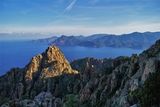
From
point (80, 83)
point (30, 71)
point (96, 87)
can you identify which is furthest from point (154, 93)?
point (30, 71)

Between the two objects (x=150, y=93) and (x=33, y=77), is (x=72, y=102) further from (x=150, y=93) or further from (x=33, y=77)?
(x=33, y=77)

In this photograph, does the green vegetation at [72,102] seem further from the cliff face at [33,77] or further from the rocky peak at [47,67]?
the rocky peak at [47,67]

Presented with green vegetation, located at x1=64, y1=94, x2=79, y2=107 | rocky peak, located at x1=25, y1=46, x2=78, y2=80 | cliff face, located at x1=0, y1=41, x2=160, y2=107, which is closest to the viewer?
cliff face, located at x1=0, y1=41, x2=160, y2=107

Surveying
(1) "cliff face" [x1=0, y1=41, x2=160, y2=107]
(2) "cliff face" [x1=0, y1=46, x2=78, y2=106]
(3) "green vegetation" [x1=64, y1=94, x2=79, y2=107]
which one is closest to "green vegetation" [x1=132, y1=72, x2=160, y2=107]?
(1) "cliff face" [x1=0, y1=41, x2=160, y2=107]

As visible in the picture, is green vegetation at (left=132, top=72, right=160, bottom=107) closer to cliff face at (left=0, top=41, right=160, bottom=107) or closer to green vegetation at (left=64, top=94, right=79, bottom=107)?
cliff face at (left=0, top=41, right=160, bottom=107)

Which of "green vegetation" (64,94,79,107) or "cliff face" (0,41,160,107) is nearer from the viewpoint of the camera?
"cliff face" (0,41,160,107)

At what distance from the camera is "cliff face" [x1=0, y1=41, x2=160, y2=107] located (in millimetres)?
65250

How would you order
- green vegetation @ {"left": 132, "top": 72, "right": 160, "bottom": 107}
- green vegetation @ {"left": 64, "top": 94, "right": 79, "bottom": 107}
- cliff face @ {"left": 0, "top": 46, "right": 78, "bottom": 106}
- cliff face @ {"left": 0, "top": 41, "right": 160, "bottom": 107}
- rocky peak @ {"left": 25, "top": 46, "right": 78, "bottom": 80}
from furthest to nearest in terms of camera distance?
rocky peak @ {"left": 25, "top": 46, "right": 78, "bottom": 80}, cliff face @ {"left": 0, "top": 46, "right": 78, "bottom": 106}, green vegetation @ {"left": 64, "top": 94, "right": 79, "bottom": 107}, cliff face @ {"left": 0, "top": 41, "right": 160, "bottom": 107}, green vegetation @ {"left": 132, "top": 72, "right": 160, "bottom": 107}

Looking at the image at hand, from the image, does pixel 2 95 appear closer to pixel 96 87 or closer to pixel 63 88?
pixel 63 88

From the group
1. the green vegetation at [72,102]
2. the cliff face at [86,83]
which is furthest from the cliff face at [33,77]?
the green vegetation at [72,102]

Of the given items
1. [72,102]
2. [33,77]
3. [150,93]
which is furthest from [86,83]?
[150,93]

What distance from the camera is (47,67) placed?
133875mm

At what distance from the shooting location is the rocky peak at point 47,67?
131 m

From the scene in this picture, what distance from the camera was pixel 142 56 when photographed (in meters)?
82.8
